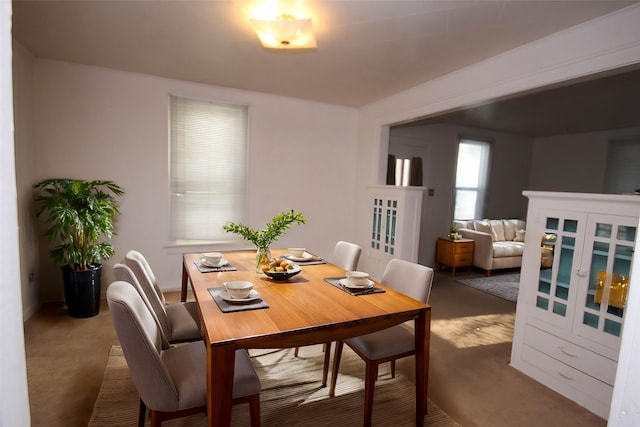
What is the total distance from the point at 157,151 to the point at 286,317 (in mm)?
3053

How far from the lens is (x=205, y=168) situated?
403 centimetres

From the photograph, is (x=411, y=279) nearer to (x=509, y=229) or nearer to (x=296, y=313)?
(x=296, y=313)

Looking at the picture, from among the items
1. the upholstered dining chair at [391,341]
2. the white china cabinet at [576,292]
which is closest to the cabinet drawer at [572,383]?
the white china cabinet at [576,292]

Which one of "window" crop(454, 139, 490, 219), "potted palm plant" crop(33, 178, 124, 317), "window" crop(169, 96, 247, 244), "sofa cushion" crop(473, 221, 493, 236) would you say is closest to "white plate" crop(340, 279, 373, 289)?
"potted palm plant" crop(33, 178, 124, 317)

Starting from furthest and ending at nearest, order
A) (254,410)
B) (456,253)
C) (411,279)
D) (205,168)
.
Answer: (456,253), (205,168), (411,279), (254,410)

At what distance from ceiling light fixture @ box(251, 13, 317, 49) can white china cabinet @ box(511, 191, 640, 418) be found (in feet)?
6.62

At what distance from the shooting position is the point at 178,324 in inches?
82.6

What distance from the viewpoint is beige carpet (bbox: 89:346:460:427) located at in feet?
6.23

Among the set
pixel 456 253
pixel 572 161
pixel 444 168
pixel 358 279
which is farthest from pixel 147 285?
pixel 572 161

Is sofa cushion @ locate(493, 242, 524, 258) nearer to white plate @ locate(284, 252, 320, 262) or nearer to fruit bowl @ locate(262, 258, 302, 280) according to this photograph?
white plate @ locate(284, 252, 320, 262)

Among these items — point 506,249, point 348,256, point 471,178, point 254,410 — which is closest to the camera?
point 254,410

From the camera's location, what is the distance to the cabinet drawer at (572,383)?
207cm

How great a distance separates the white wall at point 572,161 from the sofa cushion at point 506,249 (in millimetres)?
1891

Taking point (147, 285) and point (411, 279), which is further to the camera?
point (411, 279)
